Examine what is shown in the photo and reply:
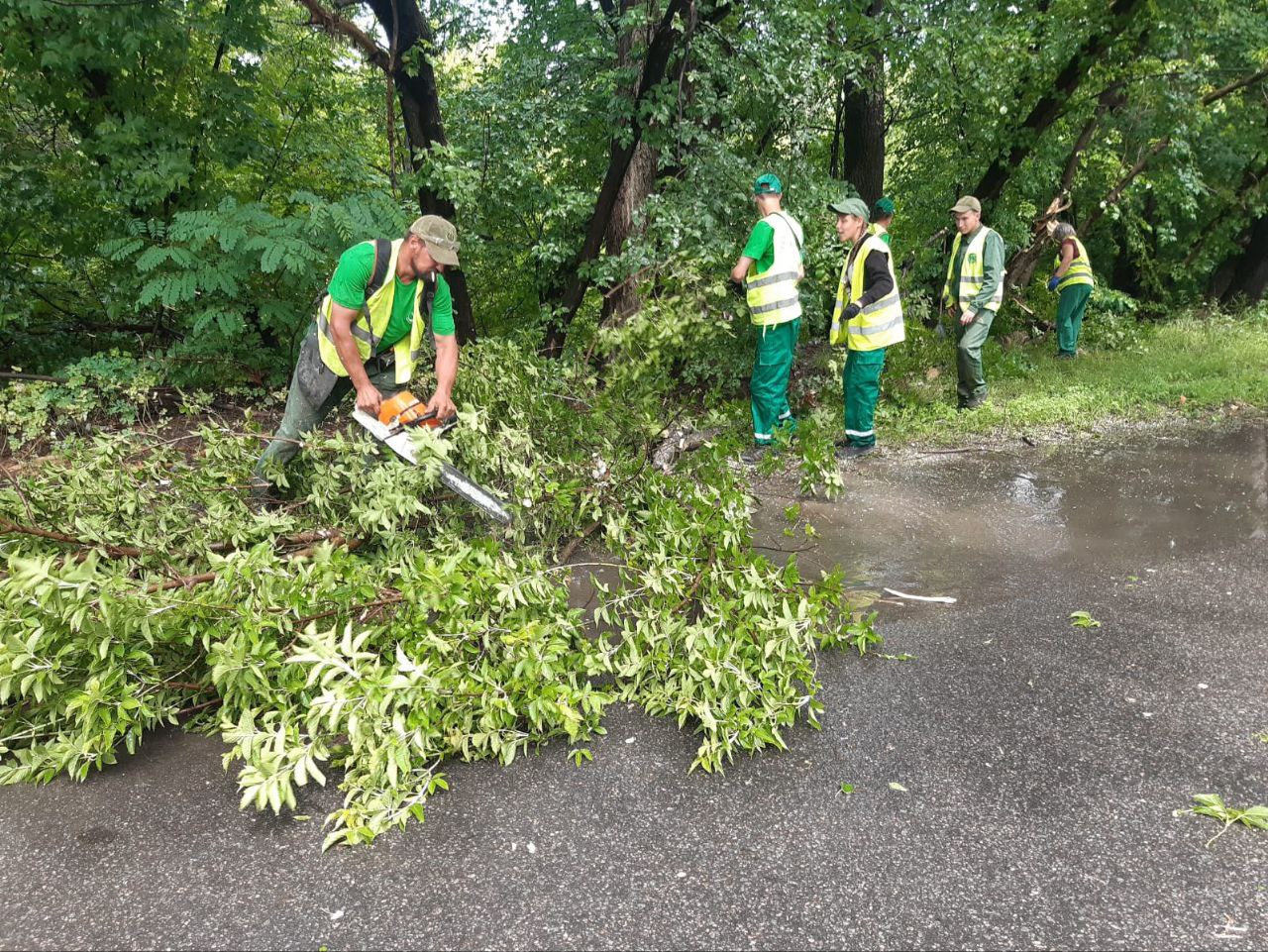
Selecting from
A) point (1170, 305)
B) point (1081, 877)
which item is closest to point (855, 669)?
point (1081, 877)

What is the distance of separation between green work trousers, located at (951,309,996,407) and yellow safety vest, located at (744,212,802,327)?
6.73 ft

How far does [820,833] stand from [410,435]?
2157mm

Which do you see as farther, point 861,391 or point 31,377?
point 31,377

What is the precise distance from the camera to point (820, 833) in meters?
2.09

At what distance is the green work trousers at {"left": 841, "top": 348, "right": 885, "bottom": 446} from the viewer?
18.2 ft

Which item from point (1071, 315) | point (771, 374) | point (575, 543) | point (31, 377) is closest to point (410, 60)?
point (771, 374)

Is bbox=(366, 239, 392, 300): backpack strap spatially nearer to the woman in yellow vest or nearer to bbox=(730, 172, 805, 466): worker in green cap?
bbox=(730, 172, 805, 466): worker in green cap

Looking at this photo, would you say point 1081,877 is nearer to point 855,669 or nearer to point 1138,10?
point 855,669

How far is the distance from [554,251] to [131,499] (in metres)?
3.83

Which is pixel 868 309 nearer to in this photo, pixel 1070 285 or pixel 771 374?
pixel 771 374

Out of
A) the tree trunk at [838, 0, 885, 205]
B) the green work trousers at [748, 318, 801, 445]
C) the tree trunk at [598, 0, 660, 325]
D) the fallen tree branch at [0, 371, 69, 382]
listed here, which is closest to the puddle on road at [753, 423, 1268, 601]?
the green work trousers at [748, 318, 801, 445]

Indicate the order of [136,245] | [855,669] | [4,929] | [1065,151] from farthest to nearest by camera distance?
[1065,151], [136,245], [855,669], [4,929]

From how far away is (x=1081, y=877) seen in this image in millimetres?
1898

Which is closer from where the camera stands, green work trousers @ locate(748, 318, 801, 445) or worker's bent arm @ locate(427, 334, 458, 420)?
worker's bent arm @ locate(427, 334, 458, 420)
